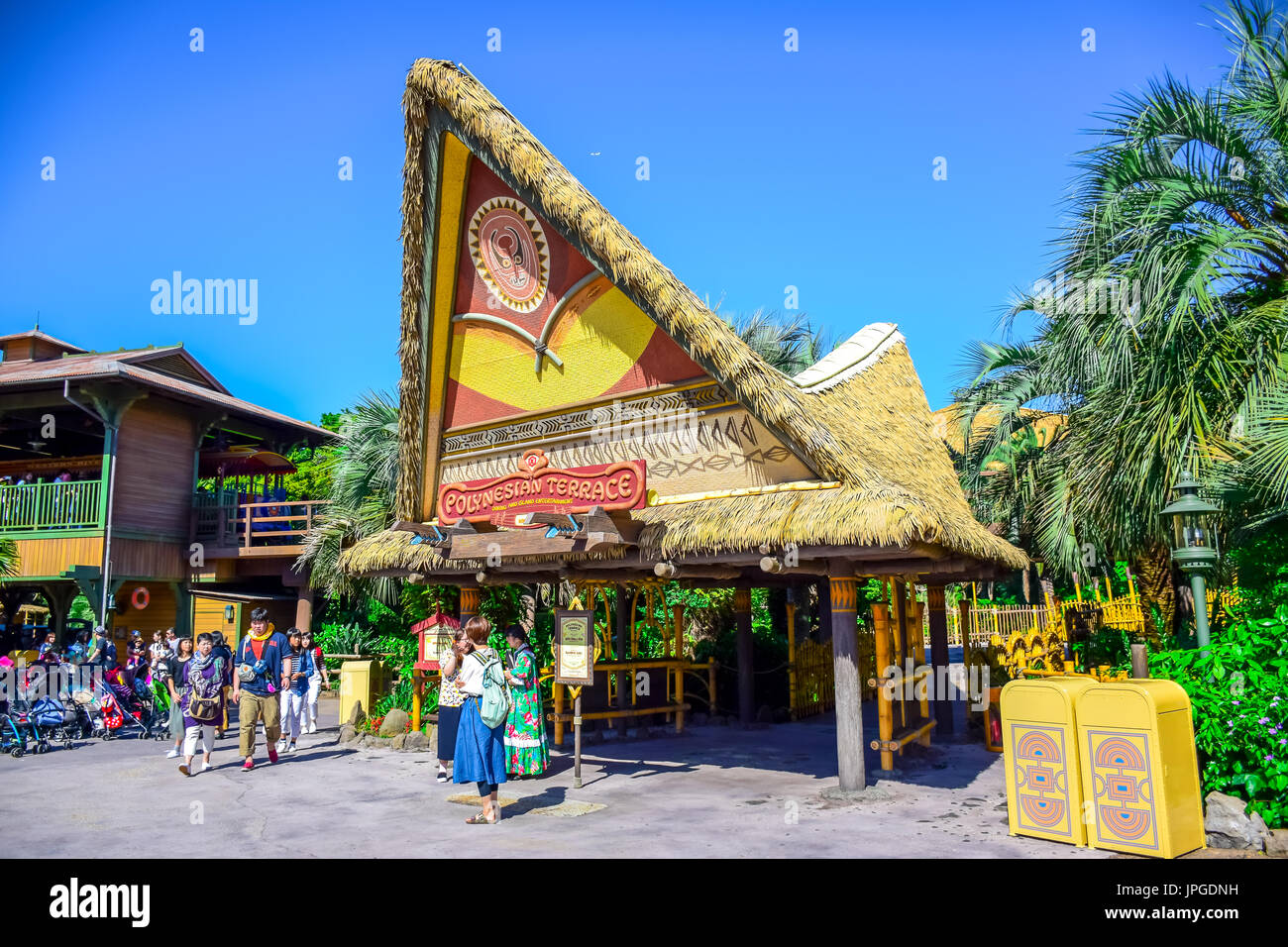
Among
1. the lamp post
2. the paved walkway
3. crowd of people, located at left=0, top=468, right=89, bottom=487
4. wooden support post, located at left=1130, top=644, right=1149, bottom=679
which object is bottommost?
the paved walkway

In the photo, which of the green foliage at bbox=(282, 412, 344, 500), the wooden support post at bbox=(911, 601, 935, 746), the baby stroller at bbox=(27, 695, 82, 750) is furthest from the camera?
the green foliage at bbox=(282, 412, 344, 500)

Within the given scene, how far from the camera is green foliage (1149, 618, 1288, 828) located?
698 centimetres

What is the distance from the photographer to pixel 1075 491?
1154cm

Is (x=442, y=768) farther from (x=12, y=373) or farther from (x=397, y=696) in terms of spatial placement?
(x=12, y=373)

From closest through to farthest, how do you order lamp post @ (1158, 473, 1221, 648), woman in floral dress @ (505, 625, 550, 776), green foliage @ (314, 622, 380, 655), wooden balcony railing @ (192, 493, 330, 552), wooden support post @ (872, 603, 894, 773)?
1. lamp post @ (1158, 473, 1221, 648)
2. wooden support post @ (872, 603, 894, 773)
3. woman in floral dress @ (505, 625, 550, 776)
4. green foliage @ (314, 622, 380, 655)
5. wooden balcony railing @ (192, 493, 330, 552)

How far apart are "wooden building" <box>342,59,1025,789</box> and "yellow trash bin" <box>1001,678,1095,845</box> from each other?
1696 mm

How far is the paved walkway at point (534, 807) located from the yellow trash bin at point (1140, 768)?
423 mm

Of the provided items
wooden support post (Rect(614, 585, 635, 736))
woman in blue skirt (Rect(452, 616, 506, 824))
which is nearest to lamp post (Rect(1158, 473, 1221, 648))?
woman in blue skirt (Rect(452, 616, 506, 824))

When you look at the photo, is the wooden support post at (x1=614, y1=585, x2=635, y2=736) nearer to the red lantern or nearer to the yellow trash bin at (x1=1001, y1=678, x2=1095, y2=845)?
the red lantern

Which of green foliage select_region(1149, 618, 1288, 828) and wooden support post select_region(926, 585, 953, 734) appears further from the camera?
wooden support post select_region(926, 585, 953, 734)

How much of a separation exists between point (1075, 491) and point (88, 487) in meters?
21.2

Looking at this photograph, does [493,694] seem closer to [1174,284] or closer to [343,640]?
[1174,284]

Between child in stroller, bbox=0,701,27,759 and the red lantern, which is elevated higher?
the red lantern
